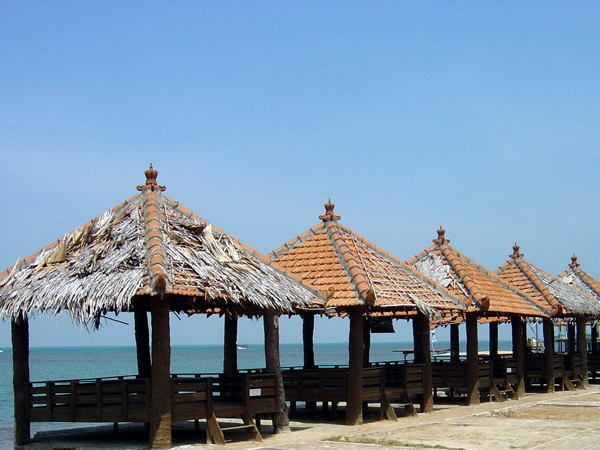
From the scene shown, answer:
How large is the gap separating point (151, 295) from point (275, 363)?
3479mm

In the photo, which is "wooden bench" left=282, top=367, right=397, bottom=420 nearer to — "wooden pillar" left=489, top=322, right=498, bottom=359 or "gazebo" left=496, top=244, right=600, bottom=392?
"gazebo" left=496, top=244, right=600, bottom=392

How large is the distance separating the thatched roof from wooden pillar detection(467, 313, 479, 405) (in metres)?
Answer: 6.18

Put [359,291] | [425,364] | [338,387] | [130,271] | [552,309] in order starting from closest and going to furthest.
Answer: [130,271]
[359,291]
[338,387]
[425,364]
[552,309]

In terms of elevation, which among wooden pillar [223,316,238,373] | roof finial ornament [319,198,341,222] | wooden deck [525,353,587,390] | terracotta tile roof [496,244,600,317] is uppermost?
roof finial ornament [319,198,341,222]

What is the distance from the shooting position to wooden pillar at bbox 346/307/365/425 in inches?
640

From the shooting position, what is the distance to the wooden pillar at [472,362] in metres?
20.5

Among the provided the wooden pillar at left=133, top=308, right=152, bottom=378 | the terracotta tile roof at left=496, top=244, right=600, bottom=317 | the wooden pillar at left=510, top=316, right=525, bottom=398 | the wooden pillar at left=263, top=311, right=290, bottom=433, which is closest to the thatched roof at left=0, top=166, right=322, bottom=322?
the wooden pillar at left=263, top=311, right=290, bottom=433

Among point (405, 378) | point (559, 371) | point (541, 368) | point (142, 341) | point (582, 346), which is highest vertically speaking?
point (142, 341)

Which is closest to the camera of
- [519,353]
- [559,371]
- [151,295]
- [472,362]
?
[151,295]

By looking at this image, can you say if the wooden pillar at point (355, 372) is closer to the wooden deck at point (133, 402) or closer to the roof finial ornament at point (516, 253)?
the wooden deck at point (133, 402)

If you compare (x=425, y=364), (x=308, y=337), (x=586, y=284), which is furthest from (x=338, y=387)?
(x=586, y=284)

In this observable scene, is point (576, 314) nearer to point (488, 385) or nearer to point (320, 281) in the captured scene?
point (488, 385)

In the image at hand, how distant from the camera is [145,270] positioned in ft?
42.7

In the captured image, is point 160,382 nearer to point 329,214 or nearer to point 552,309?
point 329,214
